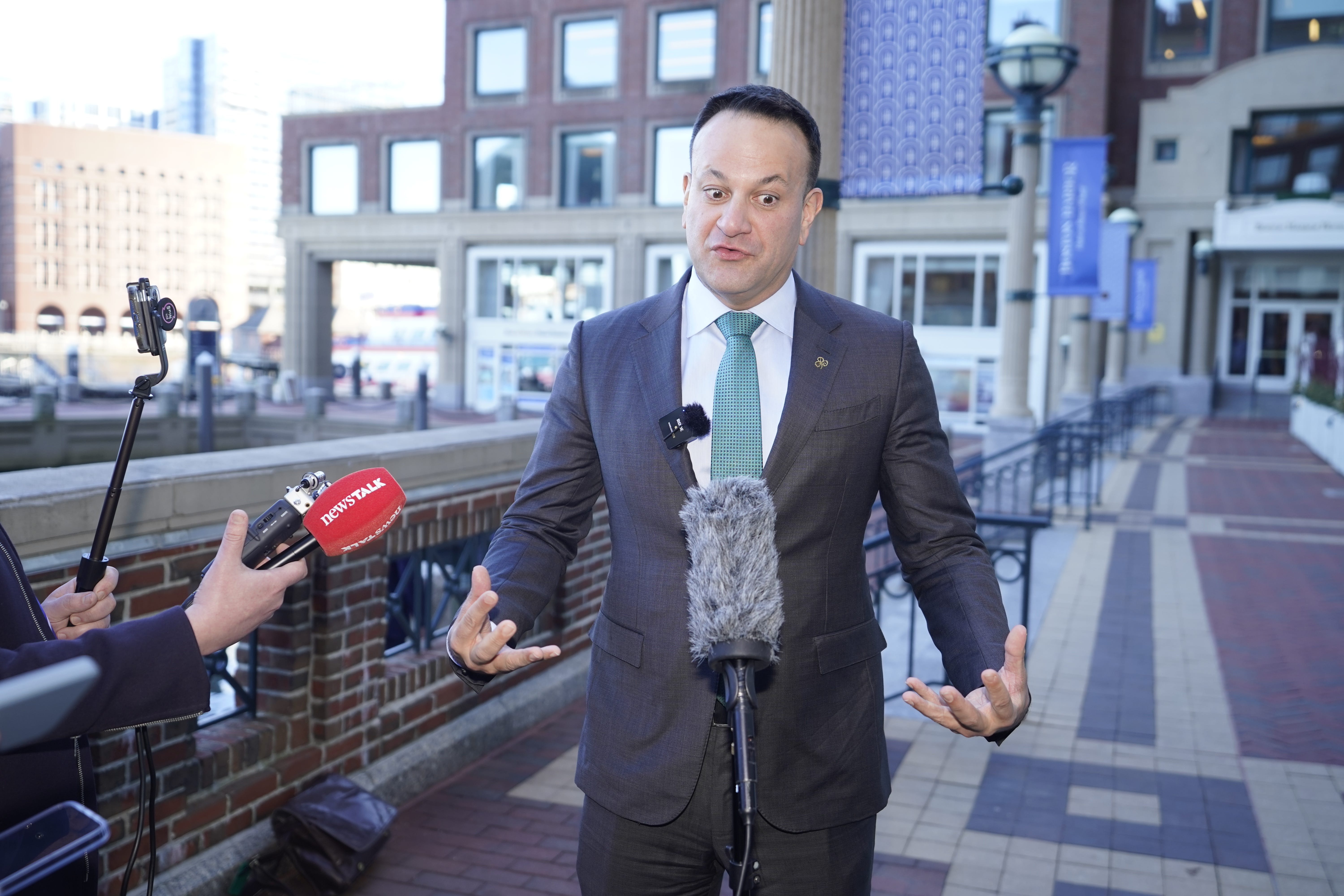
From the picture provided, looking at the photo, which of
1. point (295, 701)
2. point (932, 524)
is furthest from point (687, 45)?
point (932, 524)

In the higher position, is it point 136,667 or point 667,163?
point 667,163

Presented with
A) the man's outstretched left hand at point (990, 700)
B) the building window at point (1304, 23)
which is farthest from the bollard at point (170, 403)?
the building window at point (1304, 23)

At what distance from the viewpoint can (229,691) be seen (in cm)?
459

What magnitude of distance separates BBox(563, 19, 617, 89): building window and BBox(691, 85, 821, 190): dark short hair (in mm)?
38982

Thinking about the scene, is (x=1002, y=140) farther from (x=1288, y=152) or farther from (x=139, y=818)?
(x=139, y=818)

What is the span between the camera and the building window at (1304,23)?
120 feet

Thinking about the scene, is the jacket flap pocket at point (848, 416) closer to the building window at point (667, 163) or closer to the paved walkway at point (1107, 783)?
the paved walkway at point (1107, 783)

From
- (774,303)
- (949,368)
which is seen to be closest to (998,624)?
(774,303)

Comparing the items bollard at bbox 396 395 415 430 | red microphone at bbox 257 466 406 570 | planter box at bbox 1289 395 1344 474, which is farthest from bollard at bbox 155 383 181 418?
red microphone at bbox 257 466 406 570

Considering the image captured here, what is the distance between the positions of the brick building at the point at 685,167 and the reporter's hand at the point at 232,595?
3021 centimetres

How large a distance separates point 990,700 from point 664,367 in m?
0.91

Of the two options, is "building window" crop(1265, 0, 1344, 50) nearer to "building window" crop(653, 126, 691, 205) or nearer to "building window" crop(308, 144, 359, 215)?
"building window" crop(653, 126, 691, 205)

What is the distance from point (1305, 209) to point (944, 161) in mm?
32716

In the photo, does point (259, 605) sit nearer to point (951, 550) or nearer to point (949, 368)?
point (951, 550)
